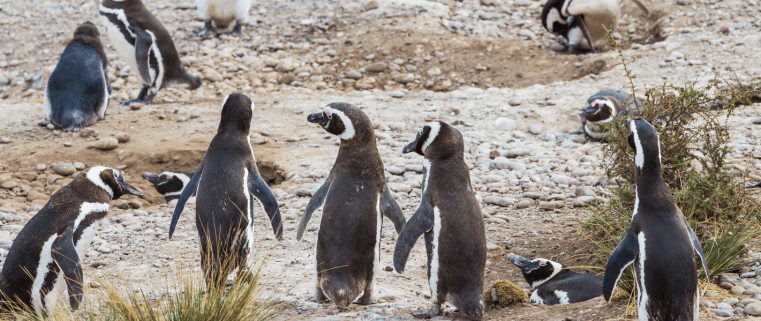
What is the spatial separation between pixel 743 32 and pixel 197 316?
8.39 metres

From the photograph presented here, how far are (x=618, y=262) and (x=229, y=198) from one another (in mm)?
2136

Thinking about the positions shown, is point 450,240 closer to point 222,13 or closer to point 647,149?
point 647,149

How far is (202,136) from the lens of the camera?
22.0ft

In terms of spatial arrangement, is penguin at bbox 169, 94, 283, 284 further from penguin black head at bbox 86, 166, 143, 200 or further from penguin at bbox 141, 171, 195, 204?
penguin at bbox 141, 171, 195, 204

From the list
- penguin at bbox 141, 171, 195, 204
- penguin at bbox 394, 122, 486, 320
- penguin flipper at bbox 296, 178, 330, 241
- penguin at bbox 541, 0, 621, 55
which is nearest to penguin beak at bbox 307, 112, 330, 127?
penguin flipper at bbox 296, 178, 330, 241

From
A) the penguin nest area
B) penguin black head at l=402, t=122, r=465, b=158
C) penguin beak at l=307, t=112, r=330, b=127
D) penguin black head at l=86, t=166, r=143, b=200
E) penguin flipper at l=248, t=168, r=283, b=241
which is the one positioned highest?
penguin beak at l=307, t=112, r=330, b=127

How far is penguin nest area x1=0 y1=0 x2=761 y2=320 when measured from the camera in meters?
4.63

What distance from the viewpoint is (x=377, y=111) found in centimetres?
746

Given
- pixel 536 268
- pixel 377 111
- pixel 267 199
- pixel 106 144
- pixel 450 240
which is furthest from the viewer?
pixel 377 111

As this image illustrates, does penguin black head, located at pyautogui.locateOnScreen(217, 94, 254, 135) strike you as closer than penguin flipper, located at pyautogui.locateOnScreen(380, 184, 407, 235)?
No

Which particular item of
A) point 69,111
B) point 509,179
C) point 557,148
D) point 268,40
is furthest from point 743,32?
point 69,111

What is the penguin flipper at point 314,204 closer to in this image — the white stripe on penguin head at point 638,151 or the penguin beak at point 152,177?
the white stripe on penguin head at point 638,151

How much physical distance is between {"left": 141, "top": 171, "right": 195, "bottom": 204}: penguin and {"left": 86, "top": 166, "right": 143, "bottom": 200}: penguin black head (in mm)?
1541

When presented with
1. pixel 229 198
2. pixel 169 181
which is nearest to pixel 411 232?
pixel 229 198
